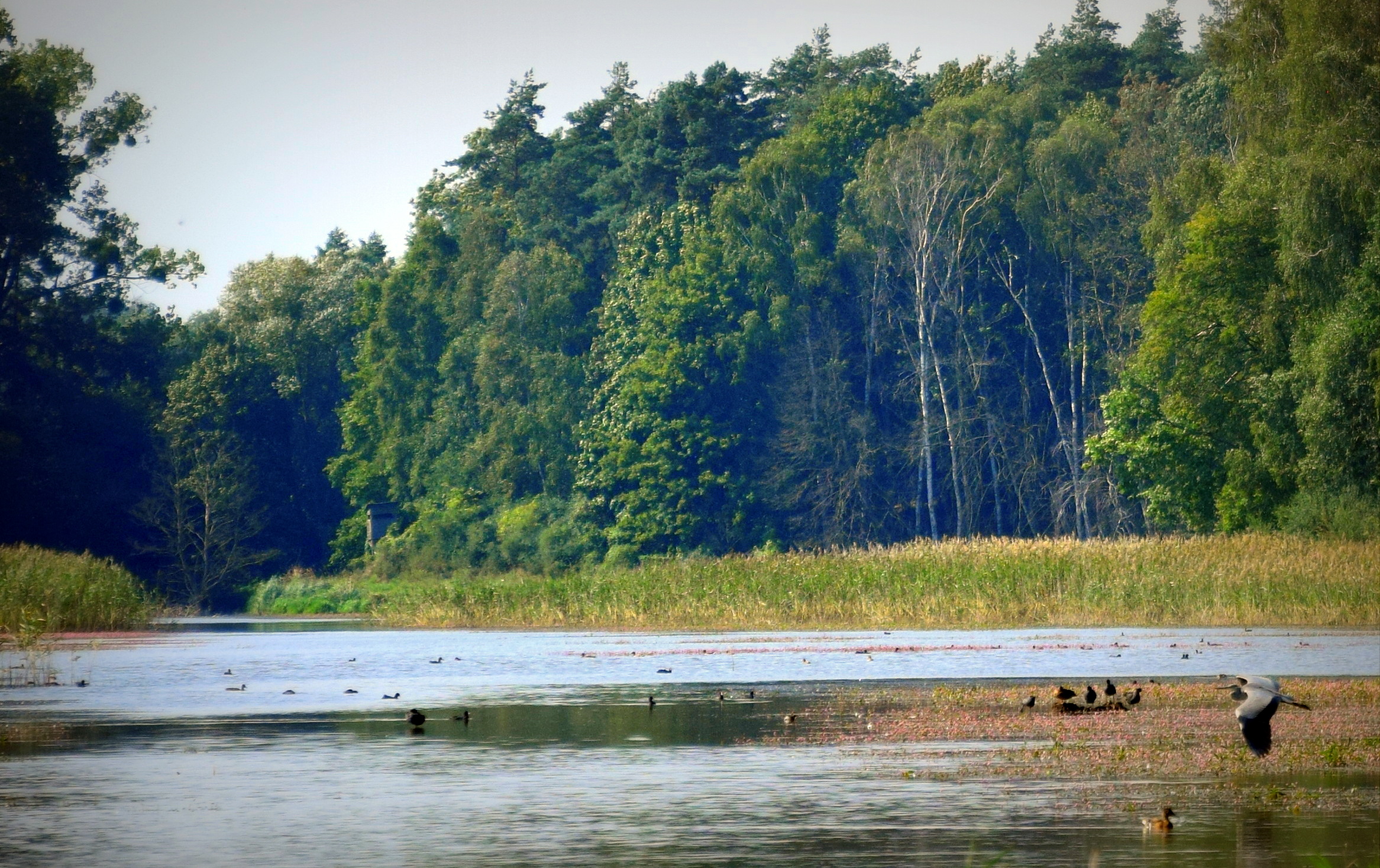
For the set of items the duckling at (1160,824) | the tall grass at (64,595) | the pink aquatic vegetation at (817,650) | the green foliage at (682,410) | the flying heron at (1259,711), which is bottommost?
the duckling at (1160,824)

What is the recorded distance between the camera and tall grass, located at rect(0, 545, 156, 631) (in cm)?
4006

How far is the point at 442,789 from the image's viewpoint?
17.4 meters

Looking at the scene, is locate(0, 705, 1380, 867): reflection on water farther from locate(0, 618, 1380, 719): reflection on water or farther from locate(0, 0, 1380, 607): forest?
locate(0, 0, 1380, 607): forest

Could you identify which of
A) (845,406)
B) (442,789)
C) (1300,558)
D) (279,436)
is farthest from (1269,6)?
(279,436)

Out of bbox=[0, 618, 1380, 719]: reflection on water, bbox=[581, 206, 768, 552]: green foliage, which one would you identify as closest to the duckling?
bbox=[0, 618, 1380, 719]: reflection on water

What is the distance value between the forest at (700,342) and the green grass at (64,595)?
29.5 metres

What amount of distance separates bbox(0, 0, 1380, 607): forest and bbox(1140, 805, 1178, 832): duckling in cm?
4801

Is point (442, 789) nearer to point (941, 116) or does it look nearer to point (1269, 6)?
point (1269, 6)

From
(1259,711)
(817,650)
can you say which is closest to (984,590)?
(817,650)

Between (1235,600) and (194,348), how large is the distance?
213 feet

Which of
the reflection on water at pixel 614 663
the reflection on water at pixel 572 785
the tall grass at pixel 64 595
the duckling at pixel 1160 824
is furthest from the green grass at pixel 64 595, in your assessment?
the duckling at pixel 1160 824

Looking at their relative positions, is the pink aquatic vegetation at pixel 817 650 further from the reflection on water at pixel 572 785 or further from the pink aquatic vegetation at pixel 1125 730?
the pink aquatic vegetation at pixel 1125 730

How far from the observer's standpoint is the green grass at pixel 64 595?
131 ft

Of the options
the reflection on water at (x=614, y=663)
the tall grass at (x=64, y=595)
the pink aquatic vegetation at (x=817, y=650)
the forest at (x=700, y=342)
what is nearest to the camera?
the reflection on water at (x=614, y=663)
